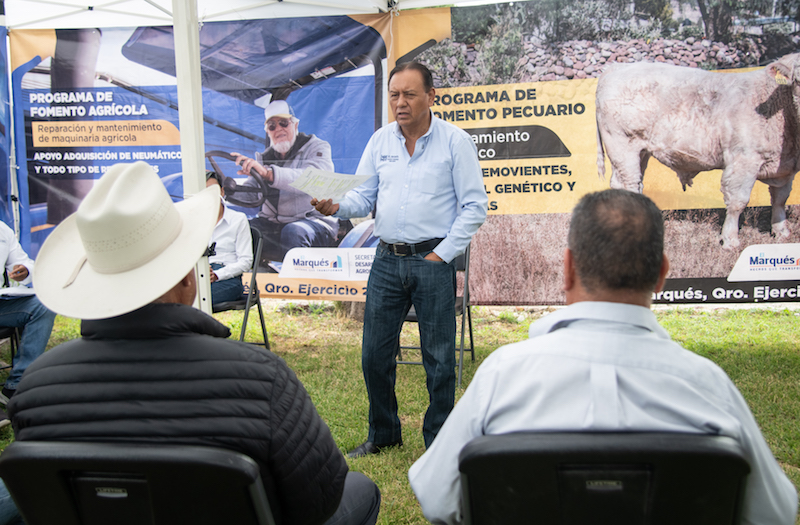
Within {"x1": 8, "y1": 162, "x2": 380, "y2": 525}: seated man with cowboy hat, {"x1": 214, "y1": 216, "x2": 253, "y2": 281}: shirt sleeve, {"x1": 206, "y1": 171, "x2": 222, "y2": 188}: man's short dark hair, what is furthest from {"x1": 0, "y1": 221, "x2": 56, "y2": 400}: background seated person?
{"x1": 8, "y1": 162, "x2": 380, "y2": 525}: seated man with cowboy hat

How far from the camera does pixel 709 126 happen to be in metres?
4.93

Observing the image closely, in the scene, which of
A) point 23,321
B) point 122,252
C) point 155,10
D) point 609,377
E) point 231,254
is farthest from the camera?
point 155,10

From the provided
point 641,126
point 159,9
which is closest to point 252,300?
point 159,9

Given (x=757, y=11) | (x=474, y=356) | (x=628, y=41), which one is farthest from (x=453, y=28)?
(x=474, y=356)

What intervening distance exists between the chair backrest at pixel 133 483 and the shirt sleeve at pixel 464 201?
6.41ft

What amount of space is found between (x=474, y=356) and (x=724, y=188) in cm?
256

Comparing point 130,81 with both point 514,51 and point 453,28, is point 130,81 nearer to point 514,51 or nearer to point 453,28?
point 453,28

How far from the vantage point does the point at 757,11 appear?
4.76 metres

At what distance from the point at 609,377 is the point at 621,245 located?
10.3 inches

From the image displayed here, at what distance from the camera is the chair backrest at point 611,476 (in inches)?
36.4

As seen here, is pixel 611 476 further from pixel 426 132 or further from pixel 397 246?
pixel 426 132

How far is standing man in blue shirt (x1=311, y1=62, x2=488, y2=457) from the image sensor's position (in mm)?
2955

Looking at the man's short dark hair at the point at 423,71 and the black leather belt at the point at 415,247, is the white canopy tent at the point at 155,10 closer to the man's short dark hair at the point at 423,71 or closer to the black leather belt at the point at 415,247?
the man's short dark hair at the point at 423,71

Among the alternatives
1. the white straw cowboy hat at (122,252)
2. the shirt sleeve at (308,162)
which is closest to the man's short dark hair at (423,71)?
the white straw cowboy hat at (122,252)
